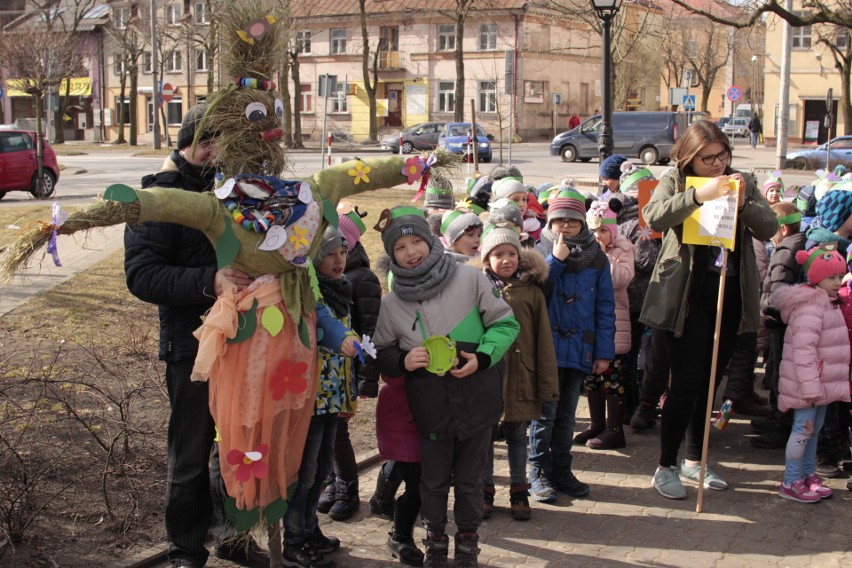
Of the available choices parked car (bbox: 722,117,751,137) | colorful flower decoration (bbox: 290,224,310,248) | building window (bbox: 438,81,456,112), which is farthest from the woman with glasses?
building window (bbox: 438,81,456,112)

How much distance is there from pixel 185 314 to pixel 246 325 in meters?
0.41

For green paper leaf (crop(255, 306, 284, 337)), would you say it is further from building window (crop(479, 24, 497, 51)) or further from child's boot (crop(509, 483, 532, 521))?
building window (crop(479, 24, 497, 51))

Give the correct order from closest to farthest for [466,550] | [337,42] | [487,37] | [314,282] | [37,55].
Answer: [314,282] < [466,550] < [37,55] < [487,37] < [337,42]

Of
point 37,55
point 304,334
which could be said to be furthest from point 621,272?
point 37,55

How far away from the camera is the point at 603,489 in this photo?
560cm

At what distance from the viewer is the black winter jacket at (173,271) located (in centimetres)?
384

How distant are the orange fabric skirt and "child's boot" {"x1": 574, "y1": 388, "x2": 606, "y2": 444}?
117 inches

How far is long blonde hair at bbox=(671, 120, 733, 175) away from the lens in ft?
17.2

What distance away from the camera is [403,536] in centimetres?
462

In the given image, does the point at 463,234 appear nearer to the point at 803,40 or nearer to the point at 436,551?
the point at 436,551

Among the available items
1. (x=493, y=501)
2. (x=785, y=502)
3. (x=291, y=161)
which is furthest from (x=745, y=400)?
(x=291, y=161)

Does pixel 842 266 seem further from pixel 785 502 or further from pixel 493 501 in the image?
pixel 493 501

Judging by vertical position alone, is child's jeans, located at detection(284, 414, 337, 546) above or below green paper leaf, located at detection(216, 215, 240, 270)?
below

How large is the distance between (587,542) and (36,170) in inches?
775
